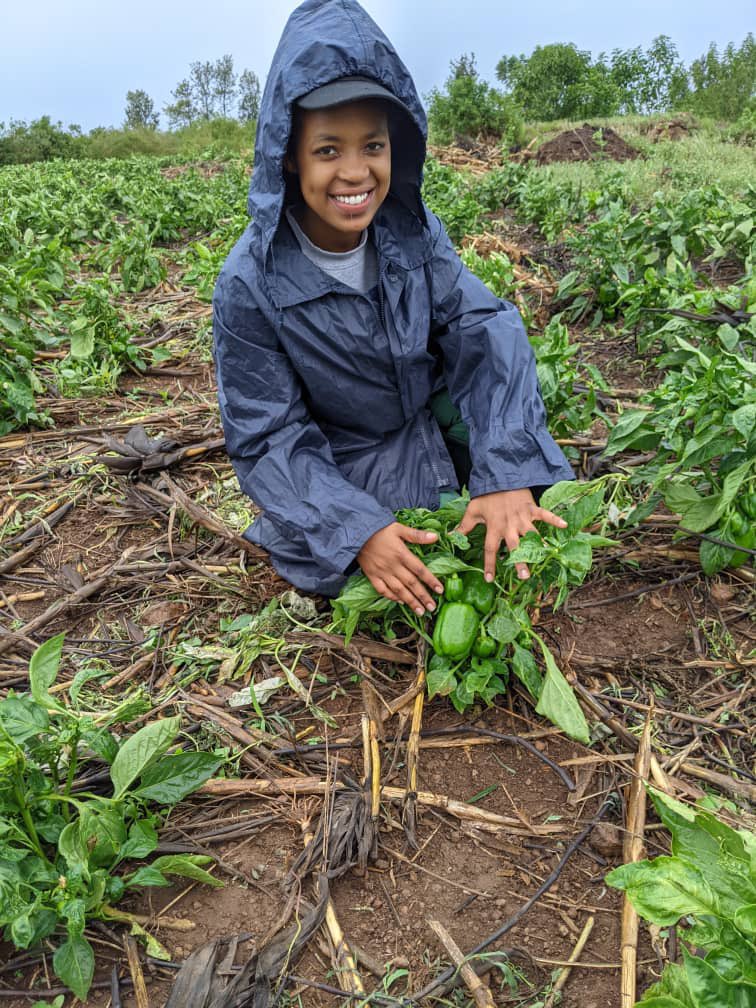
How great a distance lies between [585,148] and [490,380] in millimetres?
A: 9952

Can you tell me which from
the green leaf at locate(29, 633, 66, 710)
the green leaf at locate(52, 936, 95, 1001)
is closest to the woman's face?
the green leaf at locate(29, 633, 66, 710)

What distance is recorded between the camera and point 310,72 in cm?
191

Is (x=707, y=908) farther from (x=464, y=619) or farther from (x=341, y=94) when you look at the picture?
(x=341, y=94)

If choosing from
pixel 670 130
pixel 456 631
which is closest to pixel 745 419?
pixel 456 631

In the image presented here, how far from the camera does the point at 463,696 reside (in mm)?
1935

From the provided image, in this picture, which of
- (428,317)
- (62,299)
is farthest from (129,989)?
(62,299)

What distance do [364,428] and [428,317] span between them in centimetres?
41

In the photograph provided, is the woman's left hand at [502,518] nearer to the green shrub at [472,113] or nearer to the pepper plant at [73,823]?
the pepper plant at [73,823]

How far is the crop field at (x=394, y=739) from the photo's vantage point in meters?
1.47

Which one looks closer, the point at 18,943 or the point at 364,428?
the point at 18,943

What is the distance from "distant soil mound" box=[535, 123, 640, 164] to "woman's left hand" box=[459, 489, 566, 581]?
31.0 ft

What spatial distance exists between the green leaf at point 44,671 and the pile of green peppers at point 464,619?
86 cm

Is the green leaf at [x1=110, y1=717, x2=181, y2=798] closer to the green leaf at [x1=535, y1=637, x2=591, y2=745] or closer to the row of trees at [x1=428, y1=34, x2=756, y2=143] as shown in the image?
the green leaf at [x1=535, y1=637, x2=591, y2=745]

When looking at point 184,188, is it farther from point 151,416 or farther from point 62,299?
point 151,416
